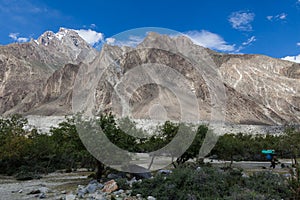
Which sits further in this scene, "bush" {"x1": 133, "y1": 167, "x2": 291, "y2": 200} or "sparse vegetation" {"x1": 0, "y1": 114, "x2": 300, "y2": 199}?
"sparse vegetation" {"x1": 0, "y1": 114, "x2": 300, "y2": 199}

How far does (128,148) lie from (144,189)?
22.6ft

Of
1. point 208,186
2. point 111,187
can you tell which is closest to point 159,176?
point 111,187

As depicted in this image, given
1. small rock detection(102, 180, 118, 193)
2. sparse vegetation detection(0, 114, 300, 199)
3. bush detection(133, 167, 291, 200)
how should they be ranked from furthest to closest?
small rock detection(102, 180, 118, 193) < sparse vegetation detection(0, 114, 300, 199) < bush detection(133, 167, 291, 200)

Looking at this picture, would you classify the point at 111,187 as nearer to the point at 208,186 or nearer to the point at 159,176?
the point at 159,176

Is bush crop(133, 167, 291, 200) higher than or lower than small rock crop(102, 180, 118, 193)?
higher

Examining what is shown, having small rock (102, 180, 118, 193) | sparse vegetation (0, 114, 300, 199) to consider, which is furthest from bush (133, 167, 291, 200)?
small rock (102, 180, 118, 193)

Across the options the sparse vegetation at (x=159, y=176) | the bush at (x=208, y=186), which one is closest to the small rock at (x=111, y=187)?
the sparse vegetation at (x=159, y=176)

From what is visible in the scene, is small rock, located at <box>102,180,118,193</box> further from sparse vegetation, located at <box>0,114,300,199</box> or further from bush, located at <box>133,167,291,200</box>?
bush, located at <box>133,167,291,200</box>

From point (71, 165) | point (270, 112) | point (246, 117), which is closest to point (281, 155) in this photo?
point (71, 165)

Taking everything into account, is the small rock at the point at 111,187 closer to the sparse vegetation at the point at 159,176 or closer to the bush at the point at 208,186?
the sparse vegetation at the point at 159,176

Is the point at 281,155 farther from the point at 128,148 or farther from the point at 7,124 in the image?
the point at 7,124

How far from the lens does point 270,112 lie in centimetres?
16012

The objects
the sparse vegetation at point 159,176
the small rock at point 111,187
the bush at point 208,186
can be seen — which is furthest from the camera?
the small rock at point 111,187

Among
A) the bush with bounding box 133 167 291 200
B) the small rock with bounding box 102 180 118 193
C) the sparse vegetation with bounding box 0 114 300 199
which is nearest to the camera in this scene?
the bush with bounding box 133 167 291 200
